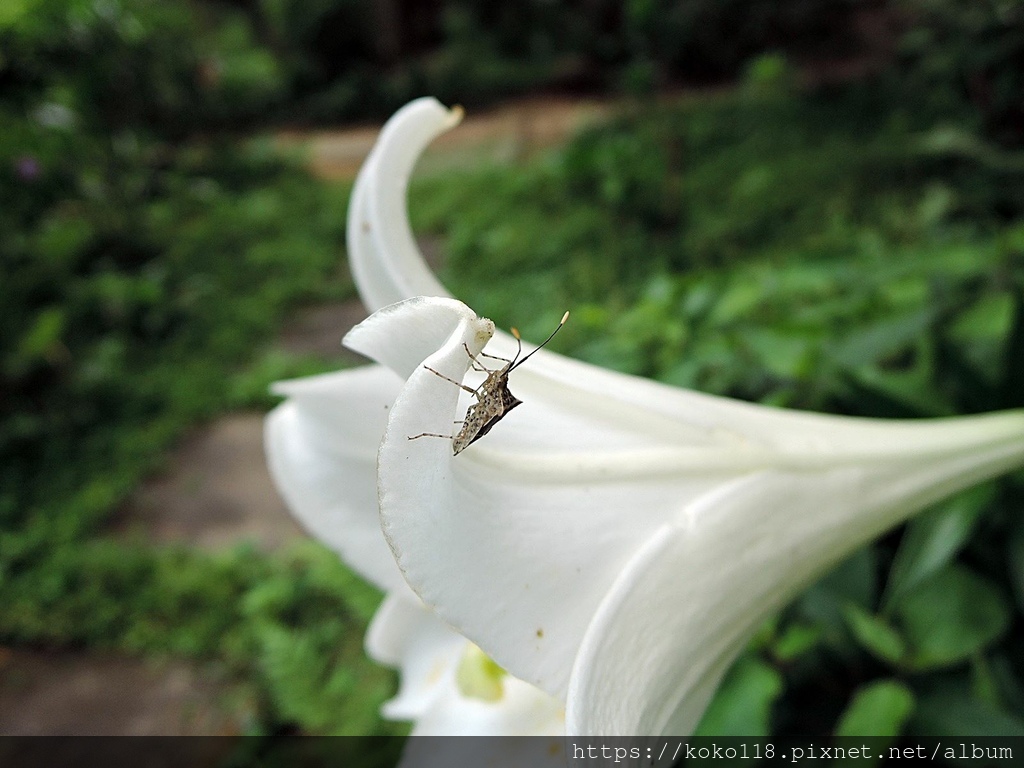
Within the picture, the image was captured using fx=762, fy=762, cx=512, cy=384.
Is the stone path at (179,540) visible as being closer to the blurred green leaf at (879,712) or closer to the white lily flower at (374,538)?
the white lily flower at (374,538)

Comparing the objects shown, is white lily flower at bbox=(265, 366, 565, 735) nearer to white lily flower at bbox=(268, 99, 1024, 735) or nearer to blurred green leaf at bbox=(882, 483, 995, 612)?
white lily flower at bbox=(268, 99, 1024, 735)

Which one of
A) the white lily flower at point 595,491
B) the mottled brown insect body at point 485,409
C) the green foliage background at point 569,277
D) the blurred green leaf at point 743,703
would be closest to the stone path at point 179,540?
the green foliage background at point 569,277

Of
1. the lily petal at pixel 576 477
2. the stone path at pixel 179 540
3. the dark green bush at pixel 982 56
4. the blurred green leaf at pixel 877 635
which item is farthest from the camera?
the dark green bush at pixel 982 56

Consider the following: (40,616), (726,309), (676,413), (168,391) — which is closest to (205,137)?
(168,391)

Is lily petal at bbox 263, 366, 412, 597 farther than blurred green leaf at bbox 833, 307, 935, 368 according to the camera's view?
No

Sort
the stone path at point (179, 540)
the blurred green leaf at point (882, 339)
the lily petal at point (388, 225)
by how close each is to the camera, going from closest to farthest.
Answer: the lily petal at point (388, 225)
the blurred green leaf at point (882, 339)
the stone path at point (179, 540)

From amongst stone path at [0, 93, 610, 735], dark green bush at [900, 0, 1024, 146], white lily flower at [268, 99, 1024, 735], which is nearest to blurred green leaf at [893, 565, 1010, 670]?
white lily flower at [268, 99, 1024, 735]
